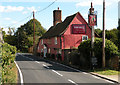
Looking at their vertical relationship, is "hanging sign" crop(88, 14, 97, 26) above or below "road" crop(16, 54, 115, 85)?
above

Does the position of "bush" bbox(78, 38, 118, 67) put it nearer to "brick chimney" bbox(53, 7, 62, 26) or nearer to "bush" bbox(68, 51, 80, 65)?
"bush" bbox(68, 51, 80, 65)

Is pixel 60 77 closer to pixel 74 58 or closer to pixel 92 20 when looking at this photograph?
pixel 92 20

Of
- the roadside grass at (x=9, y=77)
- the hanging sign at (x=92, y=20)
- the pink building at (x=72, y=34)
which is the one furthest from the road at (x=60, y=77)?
the pink building at (x=72, y=34)

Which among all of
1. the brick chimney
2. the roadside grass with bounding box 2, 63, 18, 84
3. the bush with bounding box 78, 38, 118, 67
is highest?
the brick chimney

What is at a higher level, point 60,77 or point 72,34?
point 72,34

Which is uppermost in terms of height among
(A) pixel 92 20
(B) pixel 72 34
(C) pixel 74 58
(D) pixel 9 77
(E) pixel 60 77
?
(A) pixel 92 20

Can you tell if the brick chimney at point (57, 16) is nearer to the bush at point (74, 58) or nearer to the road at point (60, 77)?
the bush at point (74, 58)

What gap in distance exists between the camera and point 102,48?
18.6 metres

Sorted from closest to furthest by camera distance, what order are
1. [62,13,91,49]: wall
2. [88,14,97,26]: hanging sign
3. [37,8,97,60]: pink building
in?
1. [88,14,97,26]: hanging sign
2. [37,8,97,60]: pink building
3. [62,13,91,49]: wall

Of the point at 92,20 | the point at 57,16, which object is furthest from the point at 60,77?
the point at 57,16

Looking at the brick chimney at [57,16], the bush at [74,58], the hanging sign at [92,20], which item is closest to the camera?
the hanging sign at [92,20]

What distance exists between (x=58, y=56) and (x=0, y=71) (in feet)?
79.2

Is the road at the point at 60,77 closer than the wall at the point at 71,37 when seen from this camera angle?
Yes

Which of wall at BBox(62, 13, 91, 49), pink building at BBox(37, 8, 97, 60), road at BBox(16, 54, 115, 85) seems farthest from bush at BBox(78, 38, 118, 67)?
wall at BBox(62, 13, 91, 49)
